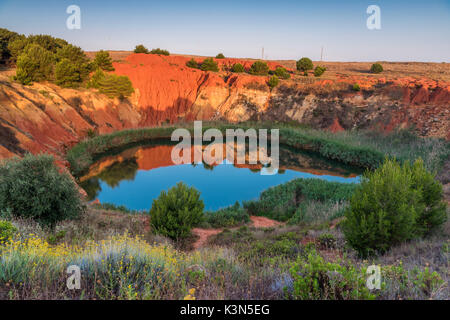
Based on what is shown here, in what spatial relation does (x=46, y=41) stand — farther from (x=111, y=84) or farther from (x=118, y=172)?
(x=118, y=172)

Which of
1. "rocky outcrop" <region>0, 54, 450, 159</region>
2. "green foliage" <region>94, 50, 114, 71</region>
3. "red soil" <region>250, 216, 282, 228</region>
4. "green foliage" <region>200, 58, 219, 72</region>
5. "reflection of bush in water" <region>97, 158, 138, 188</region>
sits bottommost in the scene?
"red soil" <region>250, 216, 282, 228</region>

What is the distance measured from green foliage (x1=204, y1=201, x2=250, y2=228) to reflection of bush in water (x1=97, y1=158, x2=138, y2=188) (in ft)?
29.5

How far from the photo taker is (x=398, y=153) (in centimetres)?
2489

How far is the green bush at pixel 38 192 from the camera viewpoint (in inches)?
391

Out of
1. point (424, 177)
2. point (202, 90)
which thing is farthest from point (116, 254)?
point (202, 90)

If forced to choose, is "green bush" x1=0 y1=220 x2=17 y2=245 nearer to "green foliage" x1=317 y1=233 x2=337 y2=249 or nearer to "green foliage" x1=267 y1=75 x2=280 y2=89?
"green foliage" x1=317 y1=233 x2=337 y2=249

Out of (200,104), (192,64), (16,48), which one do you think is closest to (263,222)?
(200,104)

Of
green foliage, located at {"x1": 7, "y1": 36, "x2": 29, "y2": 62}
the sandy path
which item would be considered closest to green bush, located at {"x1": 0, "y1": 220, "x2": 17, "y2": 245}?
the sandy path

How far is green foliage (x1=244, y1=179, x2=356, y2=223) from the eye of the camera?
15180 millimetres

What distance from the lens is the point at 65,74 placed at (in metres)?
30.5

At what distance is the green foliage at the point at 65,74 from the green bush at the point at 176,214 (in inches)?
1006
